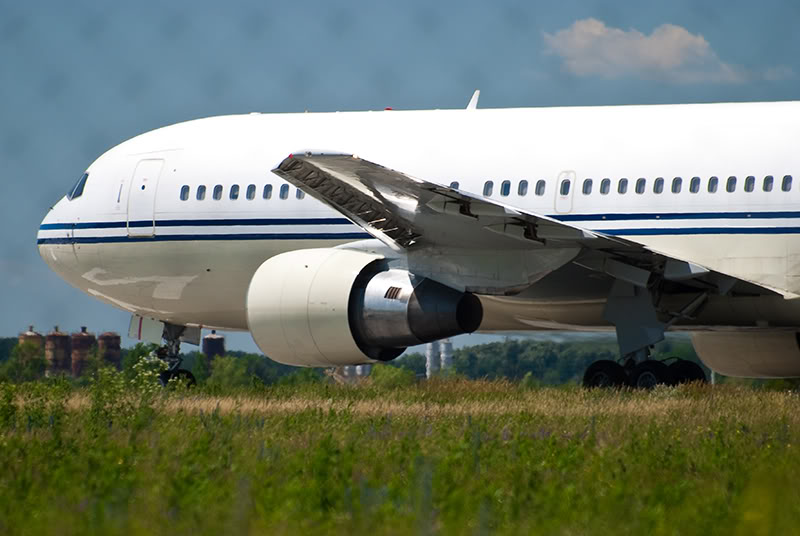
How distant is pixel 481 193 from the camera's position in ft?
59.7

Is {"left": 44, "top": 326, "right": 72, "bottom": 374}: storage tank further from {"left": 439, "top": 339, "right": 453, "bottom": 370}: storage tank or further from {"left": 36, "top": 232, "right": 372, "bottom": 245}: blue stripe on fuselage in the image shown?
{"left": 36, "top": 232, "right": 372, "bottom": 245}: blue stripe on fuselage

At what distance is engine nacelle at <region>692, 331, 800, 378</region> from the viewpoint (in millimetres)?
19547

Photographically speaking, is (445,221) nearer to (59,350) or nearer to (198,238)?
(198,238)

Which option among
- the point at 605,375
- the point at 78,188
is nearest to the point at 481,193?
the point at 605,375

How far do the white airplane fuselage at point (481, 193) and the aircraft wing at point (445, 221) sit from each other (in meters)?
0.80

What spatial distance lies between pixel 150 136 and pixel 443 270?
23.6ft

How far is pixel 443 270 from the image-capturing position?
55.1 ft

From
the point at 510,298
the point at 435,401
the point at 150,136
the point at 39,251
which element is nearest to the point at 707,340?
the point at 510,298

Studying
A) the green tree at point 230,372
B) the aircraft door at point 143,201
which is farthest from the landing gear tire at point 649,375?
the green tree at point 230,372

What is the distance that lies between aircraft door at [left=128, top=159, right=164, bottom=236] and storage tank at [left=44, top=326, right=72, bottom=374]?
52.0 metres

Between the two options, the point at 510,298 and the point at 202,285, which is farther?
the point at 202,285

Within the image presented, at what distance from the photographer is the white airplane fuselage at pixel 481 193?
16.8 metres

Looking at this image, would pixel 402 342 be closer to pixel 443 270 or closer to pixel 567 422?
pixel 443 270

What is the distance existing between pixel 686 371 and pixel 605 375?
1.46m
